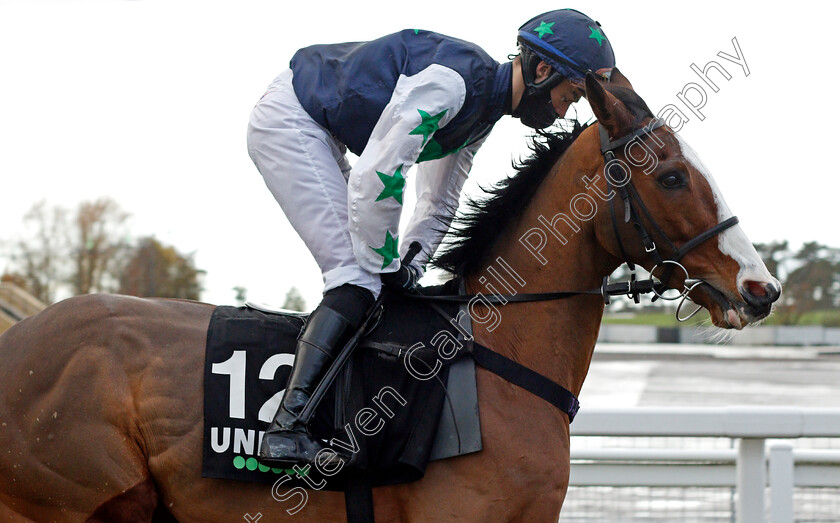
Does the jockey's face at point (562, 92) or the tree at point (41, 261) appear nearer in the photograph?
the jockey's face at point (562, 92)

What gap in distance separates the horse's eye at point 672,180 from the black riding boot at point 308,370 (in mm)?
A: 964

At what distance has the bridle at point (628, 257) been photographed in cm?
246

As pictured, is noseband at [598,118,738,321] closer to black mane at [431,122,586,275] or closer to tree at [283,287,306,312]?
black mane at [431,122,586,275]

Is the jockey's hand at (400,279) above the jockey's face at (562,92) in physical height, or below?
below

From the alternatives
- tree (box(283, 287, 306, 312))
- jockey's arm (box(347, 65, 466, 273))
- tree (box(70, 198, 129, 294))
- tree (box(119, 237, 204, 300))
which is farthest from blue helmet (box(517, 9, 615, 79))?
tree (box(70, 198, 129, 294))

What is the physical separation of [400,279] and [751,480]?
2.20m

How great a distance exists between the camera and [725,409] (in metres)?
3.89

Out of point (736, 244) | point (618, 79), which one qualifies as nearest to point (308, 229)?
point (618, 79)

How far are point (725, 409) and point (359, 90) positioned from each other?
2.38m

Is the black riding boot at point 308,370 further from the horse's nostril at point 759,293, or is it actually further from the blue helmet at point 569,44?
the horse's nostril at point 759,293

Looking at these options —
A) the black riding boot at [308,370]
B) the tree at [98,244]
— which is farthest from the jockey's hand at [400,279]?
the tree at [98,244]

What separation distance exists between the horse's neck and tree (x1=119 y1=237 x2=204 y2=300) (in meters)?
12.7

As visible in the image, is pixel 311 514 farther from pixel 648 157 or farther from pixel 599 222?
pixel 648 157

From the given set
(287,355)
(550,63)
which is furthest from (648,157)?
(287,355)
